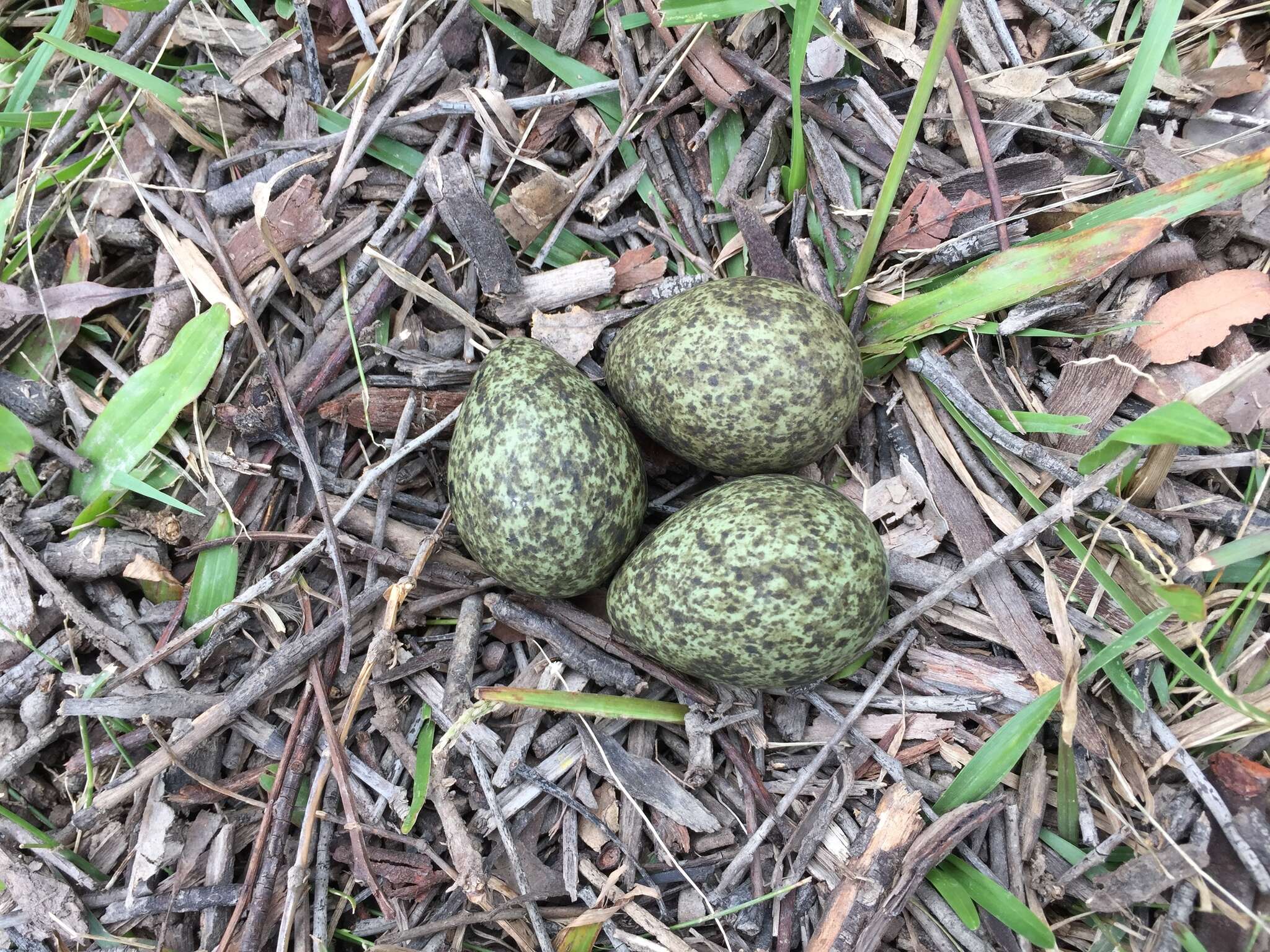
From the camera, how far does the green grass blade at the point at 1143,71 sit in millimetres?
2273

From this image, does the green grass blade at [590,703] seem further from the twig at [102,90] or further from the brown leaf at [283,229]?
the twig at [102,90]

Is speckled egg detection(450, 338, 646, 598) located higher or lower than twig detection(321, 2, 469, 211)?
lower

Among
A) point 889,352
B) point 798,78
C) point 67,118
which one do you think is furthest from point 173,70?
point 889,352

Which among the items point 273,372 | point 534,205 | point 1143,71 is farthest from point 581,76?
point 1143,71

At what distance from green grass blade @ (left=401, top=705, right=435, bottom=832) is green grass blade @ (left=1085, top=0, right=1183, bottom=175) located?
264cm

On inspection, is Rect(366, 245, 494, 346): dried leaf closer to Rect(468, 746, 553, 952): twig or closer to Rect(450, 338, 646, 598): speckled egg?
Rect(450, 338, 646, 598): speckled egg

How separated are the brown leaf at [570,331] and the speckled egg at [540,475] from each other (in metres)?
0.19

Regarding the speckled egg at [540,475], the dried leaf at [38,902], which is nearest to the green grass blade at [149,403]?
the speckled egg at [540,475]

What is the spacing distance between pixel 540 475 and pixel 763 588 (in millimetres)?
656

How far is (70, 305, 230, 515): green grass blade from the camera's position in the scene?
7.90 feet

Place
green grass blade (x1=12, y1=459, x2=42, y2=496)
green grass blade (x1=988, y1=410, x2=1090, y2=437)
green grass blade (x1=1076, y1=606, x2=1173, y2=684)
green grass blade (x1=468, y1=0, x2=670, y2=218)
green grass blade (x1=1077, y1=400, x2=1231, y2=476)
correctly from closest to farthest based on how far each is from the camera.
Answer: green grass blade (x1=1077, y1=400, x2=1231, y2=476) < green grass blade (x1=1076, y1=606, x2=1173, y2=684) < green grass blade (x1=988, y1=410, x2=1090, y2=437) < green grass blade (x1=12, y1=459, x2=42, y2=496) < green grass blade (x1=468, y1=0, x2=670, y2=218)

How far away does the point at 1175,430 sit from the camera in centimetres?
186

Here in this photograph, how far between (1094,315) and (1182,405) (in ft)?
1.63

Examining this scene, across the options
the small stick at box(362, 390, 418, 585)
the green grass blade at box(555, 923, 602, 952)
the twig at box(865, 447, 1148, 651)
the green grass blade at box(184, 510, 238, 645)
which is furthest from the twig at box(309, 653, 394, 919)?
the twig at box(865, 447, 1148, 651)
